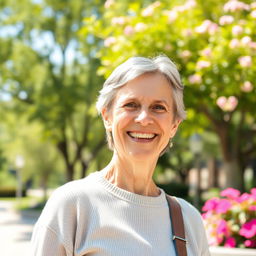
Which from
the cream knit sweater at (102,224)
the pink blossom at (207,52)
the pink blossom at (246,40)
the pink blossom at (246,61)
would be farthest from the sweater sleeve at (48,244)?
the pink blossom at (207,52)

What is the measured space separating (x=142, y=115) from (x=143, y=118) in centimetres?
1

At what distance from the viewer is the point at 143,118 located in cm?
197

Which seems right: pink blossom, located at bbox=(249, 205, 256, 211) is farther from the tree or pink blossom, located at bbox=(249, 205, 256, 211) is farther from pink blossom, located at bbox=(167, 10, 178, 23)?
the tree

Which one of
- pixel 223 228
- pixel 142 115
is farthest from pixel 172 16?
pixel 142 115

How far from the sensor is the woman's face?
1985mm

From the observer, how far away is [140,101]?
1990 mm

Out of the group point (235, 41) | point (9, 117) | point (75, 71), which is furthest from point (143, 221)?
point (9, 117)

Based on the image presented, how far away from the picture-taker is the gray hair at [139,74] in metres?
1.99

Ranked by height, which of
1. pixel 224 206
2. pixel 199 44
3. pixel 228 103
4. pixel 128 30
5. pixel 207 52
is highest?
pixel 128 30

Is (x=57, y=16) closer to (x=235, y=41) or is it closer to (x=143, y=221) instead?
(x=235, y=41)

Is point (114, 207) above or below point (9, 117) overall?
above

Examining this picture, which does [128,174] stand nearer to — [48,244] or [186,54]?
[48,244]

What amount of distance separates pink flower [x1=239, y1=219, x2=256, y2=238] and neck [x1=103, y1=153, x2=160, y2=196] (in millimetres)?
3409

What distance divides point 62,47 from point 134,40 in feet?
38.5
